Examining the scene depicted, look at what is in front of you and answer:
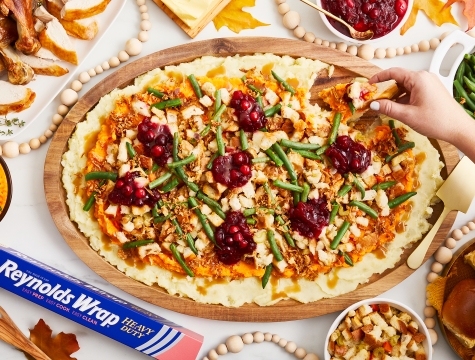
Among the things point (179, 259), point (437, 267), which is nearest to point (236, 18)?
point (179, 259)

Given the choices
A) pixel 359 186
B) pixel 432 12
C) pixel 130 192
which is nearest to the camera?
pixel 130 192

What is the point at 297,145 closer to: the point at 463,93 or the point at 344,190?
the point at 344,190

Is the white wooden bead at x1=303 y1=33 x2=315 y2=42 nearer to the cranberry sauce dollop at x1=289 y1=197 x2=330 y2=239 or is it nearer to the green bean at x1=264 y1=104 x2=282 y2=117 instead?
the green bean at x1=264 y1=104 x2=282 y2=117

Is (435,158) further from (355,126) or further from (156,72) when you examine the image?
(156,72)

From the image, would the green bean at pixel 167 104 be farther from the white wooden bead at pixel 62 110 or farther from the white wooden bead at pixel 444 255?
the white wooden bead at pixel 444 255

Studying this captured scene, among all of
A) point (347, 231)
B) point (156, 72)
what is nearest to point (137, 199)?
point (156, 72)

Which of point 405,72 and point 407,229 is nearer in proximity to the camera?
point 405,72

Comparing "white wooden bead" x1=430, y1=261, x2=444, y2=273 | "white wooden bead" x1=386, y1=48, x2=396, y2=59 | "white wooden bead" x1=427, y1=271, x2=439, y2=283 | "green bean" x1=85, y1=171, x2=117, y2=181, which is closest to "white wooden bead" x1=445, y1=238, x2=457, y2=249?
"white wooden bead" x1=430, y1=261, x2=444, y2=273
